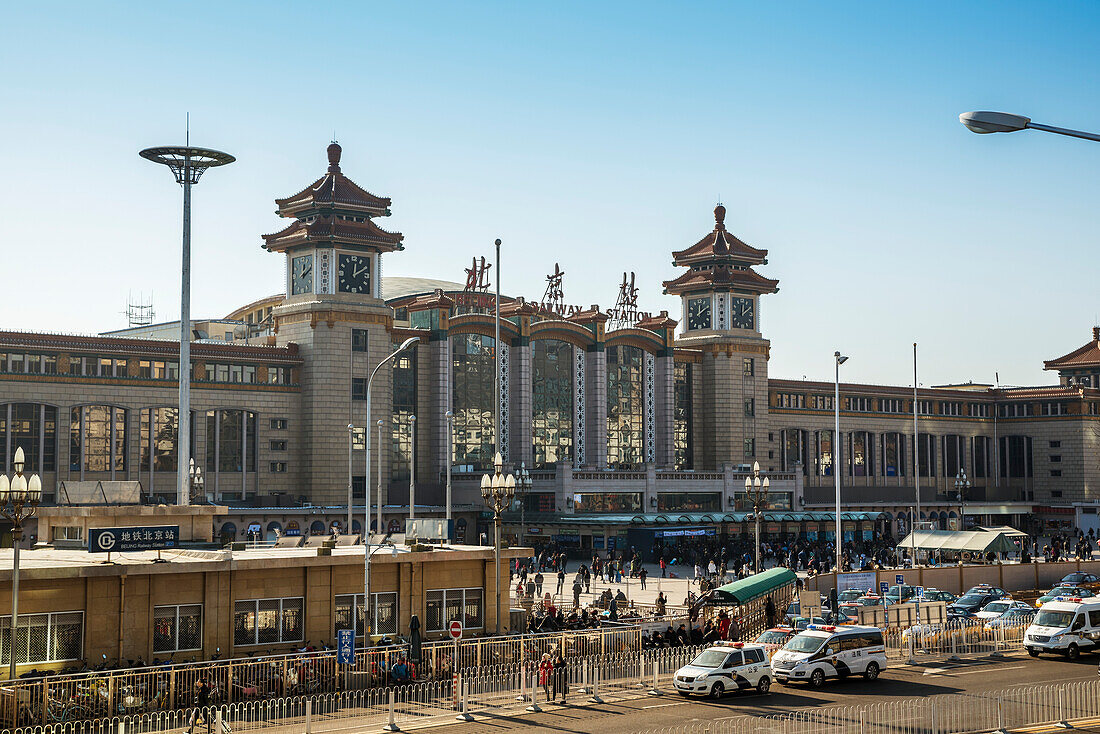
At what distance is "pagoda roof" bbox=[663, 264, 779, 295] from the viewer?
118500mm

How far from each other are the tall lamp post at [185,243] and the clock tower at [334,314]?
138 feet

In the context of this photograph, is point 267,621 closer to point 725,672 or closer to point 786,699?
point 725,672

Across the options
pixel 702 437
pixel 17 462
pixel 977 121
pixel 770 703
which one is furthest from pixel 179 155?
pixel 702 437

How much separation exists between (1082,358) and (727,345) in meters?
55.7

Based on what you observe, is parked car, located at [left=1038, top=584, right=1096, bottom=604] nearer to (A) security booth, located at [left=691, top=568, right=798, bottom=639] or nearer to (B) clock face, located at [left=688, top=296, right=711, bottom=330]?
(A) security booth, located at [left=691, top=568, right=798, bottom=639]

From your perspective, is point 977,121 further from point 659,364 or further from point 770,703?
point 659,364

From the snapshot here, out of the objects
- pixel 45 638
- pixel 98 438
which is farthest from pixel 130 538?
pixel 98 438

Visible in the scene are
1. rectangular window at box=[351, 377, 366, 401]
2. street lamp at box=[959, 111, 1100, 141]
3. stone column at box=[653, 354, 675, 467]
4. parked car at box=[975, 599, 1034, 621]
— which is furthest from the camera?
stone column at box=[653, 354, 675, 467]

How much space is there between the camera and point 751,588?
46.6m

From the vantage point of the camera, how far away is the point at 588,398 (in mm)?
107562

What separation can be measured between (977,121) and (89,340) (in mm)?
77936

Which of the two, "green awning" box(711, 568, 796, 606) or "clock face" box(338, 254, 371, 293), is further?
"clock face" box(338, 254, 371, 293)

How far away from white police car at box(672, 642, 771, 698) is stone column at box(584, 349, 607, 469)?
2859 inches

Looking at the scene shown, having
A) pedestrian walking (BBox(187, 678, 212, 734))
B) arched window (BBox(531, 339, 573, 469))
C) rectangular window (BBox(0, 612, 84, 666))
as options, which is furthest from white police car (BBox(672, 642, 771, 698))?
arched window (BBox(531, 339, 573, 469))
